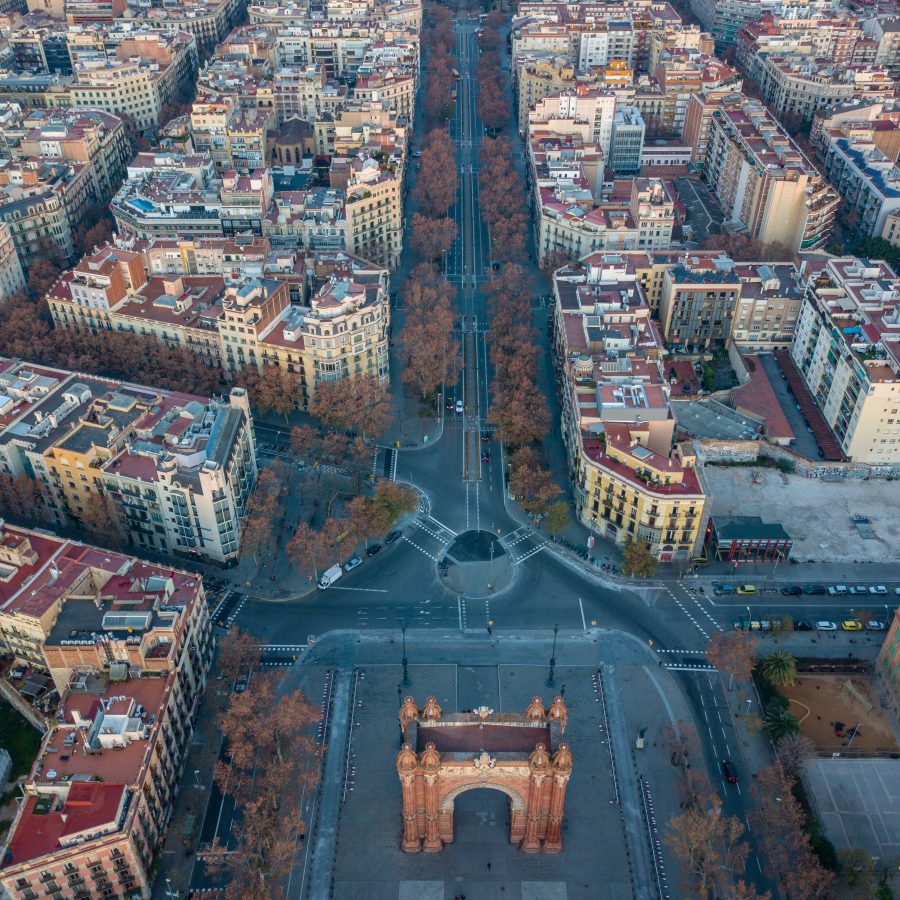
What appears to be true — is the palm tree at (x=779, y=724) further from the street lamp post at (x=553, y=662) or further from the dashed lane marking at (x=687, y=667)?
the street lamp post at (x=553, y=662)

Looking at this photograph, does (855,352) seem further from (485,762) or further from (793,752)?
(485,762)

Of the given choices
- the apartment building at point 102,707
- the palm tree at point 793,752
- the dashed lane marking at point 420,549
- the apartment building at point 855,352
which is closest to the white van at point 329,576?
the dashed lane marking at point 420,549

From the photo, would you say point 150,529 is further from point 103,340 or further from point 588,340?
point 588,340

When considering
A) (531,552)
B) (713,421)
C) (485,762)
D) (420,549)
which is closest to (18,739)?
(485,762)

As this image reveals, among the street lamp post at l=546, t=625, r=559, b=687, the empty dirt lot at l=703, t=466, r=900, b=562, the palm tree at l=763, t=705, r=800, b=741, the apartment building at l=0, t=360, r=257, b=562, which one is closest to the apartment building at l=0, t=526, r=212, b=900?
the apartment building at l=0, t=360, r=257, b=562

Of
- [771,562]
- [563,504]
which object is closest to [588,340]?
[563,504]

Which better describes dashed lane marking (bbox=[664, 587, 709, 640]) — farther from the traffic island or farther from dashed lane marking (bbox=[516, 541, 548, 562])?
the traffic island
